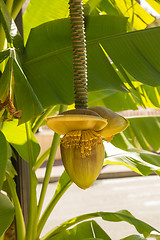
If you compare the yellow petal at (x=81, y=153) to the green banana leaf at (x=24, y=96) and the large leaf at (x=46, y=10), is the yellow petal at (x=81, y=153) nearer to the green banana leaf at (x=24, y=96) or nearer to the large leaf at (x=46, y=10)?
the green banana leaf at (x=24, y=96)

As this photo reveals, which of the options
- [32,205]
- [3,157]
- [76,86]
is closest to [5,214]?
[3,157]

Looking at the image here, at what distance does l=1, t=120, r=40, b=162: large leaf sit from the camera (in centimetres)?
88

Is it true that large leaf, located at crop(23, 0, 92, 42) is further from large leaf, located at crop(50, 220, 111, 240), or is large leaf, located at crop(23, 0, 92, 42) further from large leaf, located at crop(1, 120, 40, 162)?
large leaf, located at crop(50, 220, 111, 240)

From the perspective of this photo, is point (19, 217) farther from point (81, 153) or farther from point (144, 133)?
point (81, 153)

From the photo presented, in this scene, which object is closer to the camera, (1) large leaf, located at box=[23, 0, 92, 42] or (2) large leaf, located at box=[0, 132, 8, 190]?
(2) large leaf, located at box=[0, 132, 8, 190]

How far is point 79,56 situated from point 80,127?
2.1 inches

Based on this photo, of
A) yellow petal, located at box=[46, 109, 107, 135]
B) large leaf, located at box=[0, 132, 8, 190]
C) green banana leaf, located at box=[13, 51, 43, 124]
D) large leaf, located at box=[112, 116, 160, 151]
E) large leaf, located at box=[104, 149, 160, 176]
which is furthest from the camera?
large leaf, located at box=[112, 116, 160, 151]

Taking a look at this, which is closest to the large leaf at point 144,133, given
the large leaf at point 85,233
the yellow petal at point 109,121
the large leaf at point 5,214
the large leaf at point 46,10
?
the large leaf at point 85,233

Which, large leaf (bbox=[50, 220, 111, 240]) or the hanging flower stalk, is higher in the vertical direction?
the hanging flower stalk

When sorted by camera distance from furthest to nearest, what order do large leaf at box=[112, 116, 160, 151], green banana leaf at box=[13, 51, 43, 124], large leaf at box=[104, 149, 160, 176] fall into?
large leaf at box=[112, 116, 160, 151] → large leaf at box=[104, 149, 160, 176] → green banana leaf at box=[13, 51, 43, 124]

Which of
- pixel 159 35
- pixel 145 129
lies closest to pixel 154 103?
pixel 145 129

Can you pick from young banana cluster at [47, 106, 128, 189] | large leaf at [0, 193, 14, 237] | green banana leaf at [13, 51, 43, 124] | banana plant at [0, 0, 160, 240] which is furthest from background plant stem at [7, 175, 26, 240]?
young banana cluster at [47, 106, 128, 189]

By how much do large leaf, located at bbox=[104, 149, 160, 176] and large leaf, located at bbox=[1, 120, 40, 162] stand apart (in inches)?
8.2

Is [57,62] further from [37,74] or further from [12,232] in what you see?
[12,232]
